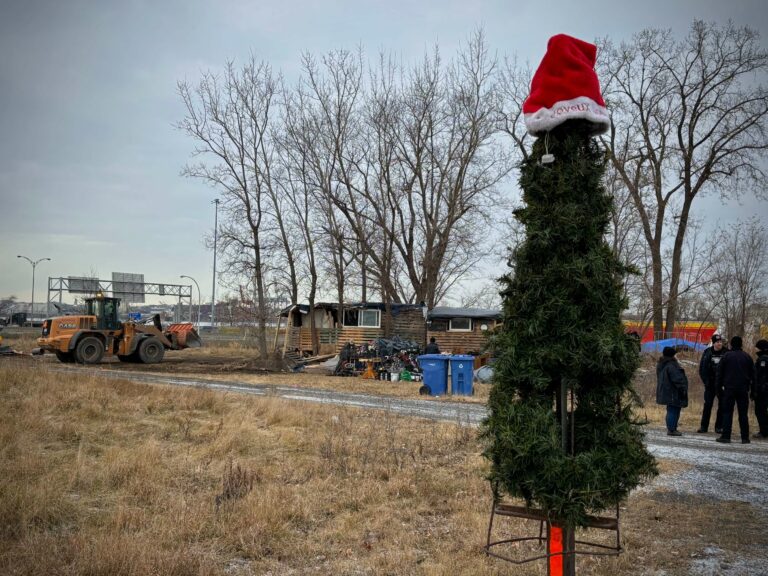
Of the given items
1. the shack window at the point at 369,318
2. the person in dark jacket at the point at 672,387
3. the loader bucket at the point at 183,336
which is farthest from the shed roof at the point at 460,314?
the person in dark jacket at the point at 672,387

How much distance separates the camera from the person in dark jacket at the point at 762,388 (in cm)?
1143

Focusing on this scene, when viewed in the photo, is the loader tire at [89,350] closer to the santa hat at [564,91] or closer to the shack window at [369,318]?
the shack window at [369,318]

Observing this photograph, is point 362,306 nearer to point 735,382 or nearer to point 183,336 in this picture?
point 183,336

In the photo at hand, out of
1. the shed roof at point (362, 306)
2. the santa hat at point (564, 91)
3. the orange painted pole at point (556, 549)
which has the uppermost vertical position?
the santa hat at point (564, 91)

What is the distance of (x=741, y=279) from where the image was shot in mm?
29250

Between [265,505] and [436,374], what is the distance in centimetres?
1272

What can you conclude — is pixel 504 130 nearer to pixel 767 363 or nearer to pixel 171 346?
pixel 171 346

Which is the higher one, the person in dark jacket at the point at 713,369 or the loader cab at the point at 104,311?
the loader cab at the point at 104,311

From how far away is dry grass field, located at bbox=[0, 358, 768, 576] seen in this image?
209 inches

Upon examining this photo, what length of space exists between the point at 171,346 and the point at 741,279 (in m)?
27.4

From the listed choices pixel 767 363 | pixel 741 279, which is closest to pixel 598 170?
pixel 767 363

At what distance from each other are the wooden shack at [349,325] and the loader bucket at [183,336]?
4.95 meters

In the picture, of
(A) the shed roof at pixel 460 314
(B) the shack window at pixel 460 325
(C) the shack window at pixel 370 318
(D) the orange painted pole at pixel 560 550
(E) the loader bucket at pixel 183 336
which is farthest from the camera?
(B) the shack window at pixel 460 325

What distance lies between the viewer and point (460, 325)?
37.6 metres
